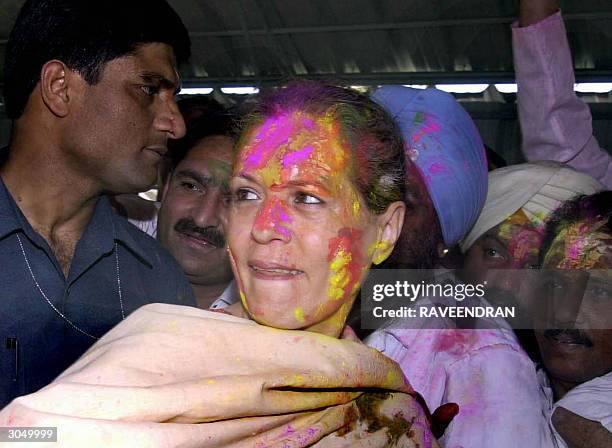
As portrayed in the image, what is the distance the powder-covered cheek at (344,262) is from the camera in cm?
136

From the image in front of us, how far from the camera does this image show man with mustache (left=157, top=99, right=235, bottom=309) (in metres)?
2.17

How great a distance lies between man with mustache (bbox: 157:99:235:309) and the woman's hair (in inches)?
27.3

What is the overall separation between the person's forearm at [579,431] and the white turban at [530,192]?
51 cm

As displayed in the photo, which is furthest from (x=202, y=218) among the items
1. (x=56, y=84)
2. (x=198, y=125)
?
(x=56, y=84)

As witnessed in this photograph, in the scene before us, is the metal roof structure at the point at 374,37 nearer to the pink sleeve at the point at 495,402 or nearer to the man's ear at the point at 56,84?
the man's ear at the point at 56,84

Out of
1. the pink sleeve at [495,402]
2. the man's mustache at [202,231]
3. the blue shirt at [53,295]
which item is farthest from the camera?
the man's mustache at [202,231]

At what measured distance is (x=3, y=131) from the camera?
10.3 feet

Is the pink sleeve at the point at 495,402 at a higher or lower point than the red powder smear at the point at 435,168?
lower

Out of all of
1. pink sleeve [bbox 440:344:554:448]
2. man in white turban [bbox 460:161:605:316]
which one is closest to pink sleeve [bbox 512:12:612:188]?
man in white turban [bbox 460:161:605:316]

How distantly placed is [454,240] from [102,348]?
3.39 feet

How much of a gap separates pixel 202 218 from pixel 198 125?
1.09 feet

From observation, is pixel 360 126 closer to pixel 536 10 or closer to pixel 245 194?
pixel 245 194

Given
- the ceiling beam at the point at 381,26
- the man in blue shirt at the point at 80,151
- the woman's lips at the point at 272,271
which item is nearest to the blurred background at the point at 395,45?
the ceiling beam at the point at 381,26

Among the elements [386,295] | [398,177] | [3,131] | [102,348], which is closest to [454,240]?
[386,295]
